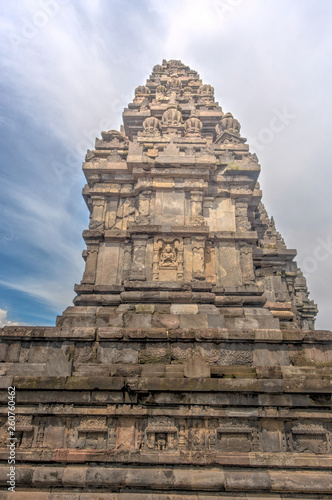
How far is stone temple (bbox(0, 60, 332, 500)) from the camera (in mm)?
6395

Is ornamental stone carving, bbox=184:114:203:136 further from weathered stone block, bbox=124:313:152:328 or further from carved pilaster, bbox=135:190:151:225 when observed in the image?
weathered stone block, bbox=124:313:152:328

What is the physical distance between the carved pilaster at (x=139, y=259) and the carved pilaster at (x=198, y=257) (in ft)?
5.34

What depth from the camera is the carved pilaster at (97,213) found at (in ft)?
37.5

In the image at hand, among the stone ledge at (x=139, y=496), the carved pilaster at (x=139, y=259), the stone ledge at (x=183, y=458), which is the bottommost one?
the stone ledge at (x=139, y=496)

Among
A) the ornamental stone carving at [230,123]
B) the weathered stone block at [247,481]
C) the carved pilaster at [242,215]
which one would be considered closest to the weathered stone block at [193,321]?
the weathered stone block at [247,481]

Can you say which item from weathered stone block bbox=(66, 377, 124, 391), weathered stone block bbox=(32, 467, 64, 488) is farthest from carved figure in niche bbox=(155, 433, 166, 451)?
weathered stone block bbox=(32, 467, 64, 488)

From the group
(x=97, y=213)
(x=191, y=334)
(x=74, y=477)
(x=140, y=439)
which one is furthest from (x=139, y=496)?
(x=97, y=213)

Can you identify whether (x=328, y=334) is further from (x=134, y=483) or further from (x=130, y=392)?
(x=134, y=483)

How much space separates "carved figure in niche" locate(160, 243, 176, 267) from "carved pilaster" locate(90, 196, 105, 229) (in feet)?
8.30

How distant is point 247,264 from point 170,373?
4.99 metres

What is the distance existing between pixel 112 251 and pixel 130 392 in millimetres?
5120

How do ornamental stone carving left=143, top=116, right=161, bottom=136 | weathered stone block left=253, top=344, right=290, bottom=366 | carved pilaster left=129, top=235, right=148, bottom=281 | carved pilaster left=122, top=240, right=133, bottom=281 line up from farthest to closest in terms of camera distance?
ornamental stone carving left=143, top=116, right=161, bottom=136 → carved pilaster left=122, top=240, right=133, bottom=281 → carved pilaster left=129, top=235, right=148, bottom=281 → weathered stone block left=253, top=344, right=290, bottom=366

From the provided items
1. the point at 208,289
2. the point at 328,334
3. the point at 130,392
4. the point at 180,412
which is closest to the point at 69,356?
the point at 130,392

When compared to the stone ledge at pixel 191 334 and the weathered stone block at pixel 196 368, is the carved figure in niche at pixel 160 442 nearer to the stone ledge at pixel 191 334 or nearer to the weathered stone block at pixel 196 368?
the weathered stone block at pixel 196 368
